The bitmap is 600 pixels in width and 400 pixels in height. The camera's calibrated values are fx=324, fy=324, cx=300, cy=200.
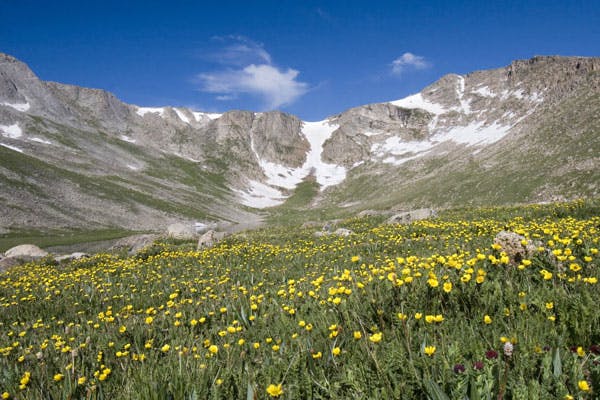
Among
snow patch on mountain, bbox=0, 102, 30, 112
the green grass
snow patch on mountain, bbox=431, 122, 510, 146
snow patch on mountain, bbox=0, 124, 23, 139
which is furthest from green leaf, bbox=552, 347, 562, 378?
snow patch on mountain, bbox=0, 102, 30, 112

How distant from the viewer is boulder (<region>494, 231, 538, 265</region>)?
4714 millimetres

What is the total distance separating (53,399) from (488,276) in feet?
16.9

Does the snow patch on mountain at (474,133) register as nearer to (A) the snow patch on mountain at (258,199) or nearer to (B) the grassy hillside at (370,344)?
(A) the snow patch on mountain at (258,199)

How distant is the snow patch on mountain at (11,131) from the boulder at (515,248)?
179m

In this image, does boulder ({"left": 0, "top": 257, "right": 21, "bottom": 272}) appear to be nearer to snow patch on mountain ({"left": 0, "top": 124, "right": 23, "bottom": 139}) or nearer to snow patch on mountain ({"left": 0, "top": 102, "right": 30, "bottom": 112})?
snow patch on mountain ({"left": 0, "top": 124, "right": 23, "bottom": 139})

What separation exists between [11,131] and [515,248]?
188 m

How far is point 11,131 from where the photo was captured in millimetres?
139750

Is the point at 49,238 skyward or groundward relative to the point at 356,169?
groundward

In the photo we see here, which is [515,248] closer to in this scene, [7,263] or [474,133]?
[7,263]

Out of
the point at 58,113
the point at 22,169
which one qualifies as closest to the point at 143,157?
the point at 58,113

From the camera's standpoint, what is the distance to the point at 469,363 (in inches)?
94.7

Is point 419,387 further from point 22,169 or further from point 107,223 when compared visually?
point 22,169

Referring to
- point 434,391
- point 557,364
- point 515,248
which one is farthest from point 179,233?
point 557,364

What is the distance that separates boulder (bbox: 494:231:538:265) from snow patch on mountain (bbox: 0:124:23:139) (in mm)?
179411
